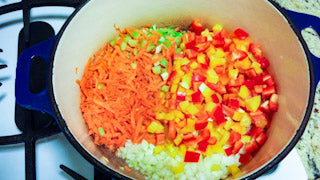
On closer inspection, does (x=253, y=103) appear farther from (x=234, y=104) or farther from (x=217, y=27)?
(x=217, y=27)

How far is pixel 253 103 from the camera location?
1094mm

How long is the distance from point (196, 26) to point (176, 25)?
10 cm

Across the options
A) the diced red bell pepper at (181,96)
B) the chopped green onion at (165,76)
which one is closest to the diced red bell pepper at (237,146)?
the diced red bell pepper at (181,96)

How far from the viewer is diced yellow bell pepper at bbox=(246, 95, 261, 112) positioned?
3.59 feet

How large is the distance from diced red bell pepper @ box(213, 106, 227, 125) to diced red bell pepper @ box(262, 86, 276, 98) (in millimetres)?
188

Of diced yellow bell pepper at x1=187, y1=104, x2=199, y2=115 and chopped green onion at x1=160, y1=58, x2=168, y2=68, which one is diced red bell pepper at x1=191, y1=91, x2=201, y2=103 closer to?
diced yellow bell pepper at x1=187, y1=104, x2=199, y2=115

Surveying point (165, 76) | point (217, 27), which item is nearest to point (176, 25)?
point (217, 27)

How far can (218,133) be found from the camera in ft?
3.53

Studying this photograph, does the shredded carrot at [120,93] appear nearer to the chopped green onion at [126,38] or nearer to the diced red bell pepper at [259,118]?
the chopped green onion at [126,38]

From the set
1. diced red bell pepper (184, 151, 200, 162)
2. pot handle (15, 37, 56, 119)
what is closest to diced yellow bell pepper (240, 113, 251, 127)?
diced red bell pepper (184, 151, 200, 162)

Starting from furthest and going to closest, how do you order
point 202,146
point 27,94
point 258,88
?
point 258,88 → point 202,146 → point 27,94

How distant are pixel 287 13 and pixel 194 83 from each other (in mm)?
402

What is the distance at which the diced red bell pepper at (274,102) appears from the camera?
108 centimetres

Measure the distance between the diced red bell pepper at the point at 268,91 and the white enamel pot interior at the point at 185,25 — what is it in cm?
2
